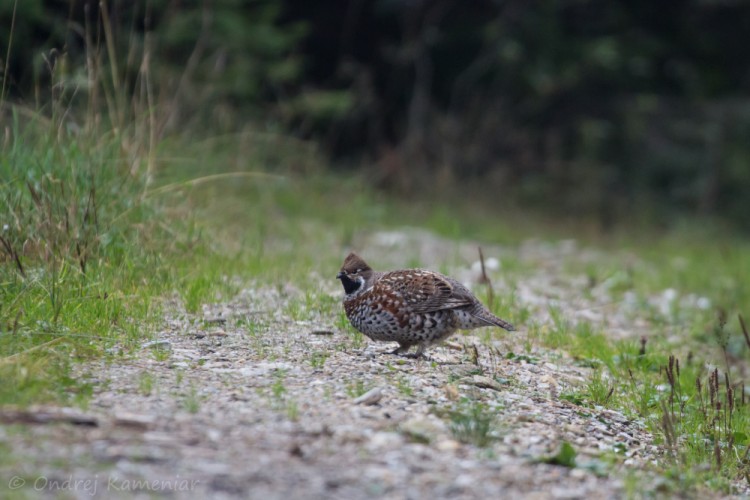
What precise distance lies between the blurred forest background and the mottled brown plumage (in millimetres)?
9230

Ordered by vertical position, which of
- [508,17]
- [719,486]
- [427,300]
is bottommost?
[719,486]

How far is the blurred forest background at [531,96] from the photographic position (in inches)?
643

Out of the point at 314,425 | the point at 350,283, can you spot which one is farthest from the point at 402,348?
the point at 314,425

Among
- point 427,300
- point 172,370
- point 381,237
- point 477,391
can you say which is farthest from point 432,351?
point 381,237

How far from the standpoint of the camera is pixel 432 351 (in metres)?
6.75

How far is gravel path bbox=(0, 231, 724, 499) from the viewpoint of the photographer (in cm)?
411

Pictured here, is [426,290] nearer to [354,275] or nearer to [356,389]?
[354,275]

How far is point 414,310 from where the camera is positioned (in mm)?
6117

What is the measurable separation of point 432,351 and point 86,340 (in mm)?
2338

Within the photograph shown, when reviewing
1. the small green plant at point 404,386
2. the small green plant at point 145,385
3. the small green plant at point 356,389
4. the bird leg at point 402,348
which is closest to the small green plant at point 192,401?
the small green plant at point 145,385

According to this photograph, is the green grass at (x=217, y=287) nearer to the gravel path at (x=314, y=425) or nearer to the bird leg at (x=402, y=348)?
the gravel path at (x=314, y=425)

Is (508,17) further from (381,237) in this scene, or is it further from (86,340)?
(86,340)

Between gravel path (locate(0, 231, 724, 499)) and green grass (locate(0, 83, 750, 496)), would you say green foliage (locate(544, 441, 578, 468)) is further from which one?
green grass (locate(0, 83, 750, 496))

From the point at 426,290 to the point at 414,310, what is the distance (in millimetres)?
238
